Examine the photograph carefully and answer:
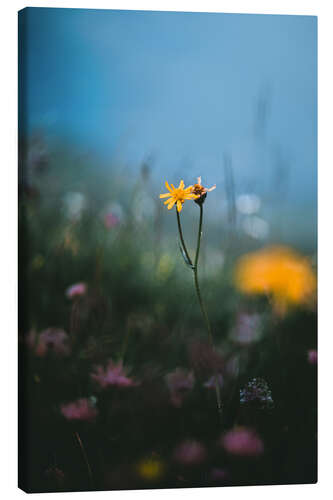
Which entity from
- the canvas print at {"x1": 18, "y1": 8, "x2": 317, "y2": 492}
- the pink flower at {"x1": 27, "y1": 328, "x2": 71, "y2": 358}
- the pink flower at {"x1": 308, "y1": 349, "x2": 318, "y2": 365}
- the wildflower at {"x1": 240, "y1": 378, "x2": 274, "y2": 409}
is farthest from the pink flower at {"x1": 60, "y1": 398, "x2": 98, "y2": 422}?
the pink flower at {"x1": 308, "y1": 349, "x2": 318, "y2": 365}

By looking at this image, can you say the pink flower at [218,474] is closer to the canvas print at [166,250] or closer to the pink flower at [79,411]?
the canvas print at [166,250]

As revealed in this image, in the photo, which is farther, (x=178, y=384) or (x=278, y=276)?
(x=278, y=276)

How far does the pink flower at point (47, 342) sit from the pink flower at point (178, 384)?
44cm

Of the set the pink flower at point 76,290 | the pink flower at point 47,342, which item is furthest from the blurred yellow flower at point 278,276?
the pink flower at point 47,342

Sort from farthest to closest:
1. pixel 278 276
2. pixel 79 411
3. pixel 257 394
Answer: pixel 278 276, pixel 257 394, pixel 79 411

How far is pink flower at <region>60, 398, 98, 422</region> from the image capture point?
10.1 feet

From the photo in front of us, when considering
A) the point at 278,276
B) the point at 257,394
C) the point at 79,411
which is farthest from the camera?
the point at 278,276

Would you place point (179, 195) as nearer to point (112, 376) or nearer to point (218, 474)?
point (112, 376)

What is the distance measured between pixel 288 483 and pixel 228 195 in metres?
1.20

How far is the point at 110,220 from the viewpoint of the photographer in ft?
10.4

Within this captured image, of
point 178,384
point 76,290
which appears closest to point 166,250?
point 76,290

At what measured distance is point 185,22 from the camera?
10.5 feet

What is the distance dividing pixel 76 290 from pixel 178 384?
55 centimetres

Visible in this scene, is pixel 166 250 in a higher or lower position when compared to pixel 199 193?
lower
